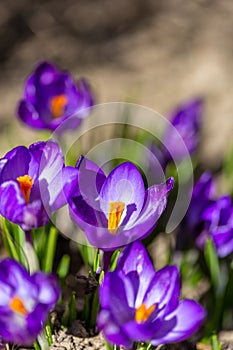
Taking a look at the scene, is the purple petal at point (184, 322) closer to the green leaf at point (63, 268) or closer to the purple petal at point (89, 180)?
the purple petal at point (89, 180)

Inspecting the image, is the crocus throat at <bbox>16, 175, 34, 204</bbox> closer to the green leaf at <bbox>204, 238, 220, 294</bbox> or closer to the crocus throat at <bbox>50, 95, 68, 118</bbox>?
the green leaf at <bbox>204, 238, 220, 294</bbox>

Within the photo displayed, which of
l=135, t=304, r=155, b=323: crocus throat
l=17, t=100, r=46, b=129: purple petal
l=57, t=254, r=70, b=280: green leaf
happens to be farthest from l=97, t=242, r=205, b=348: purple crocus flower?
l=17, t=100, r=46, b=129: purple petal

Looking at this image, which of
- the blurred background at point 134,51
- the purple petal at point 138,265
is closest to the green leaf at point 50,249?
the purple petal at point 138,265

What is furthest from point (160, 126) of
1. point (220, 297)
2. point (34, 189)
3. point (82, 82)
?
point (34, 189)

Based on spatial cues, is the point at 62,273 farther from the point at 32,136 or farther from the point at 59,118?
the point at 32,136

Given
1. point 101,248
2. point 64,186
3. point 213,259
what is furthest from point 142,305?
point 213,259

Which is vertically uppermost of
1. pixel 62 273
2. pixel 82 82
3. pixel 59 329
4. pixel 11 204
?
pixel 82 82

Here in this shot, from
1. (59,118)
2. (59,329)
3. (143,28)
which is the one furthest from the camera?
(143,28)
